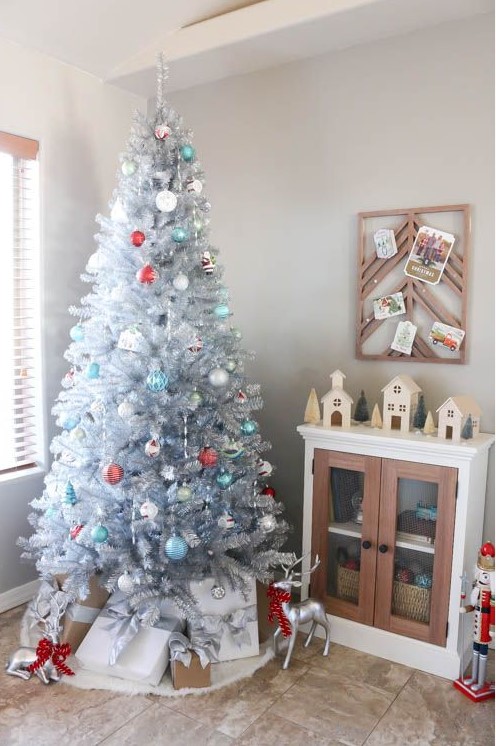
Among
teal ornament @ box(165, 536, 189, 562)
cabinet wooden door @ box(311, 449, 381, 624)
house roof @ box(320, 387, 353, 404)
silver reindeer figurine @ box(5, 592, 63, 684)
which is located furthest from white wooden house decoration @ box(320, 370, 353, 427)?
silver reindeer figurine @ box(5, 592, 63, 684)

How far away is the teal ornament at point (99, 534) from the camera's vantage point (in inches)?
89.4

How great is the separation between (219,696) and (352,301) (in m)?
1.70

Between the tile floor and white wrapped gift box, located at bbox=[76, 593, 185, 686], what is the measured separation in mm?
85

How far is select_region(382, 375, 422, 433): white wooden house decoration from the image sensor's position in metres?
2.54

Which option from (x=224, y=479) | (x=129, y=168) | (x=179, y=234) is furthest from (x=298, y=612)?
(x=129, y=168)

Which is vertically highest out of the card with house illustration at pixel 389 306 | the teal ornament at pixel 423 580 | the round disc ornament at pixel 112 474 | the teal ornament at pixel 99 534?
the card with house illustration at pixel 389 306

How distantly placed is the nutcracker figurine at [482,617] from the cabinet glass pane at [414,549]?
190 millimetres

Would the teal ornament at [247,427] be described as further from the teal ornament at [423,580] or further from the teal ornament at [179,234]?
the teal ornament at [423,580]

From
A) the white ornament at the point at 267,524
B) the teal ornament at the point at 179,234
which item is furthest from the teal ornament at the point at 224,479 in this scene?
the teal ornament at the point at 179,234

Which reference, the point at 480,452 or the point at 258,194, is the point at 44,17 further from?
the point at 480,452

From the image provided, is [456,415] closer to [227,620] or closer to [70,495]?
[227,620]

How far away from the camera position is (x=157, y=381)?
7.36 ft

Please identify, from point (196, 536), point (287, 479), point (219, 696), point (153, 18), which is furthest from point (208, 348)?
point (153, 18)

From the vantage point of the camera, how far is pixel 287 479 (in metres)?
3.11
